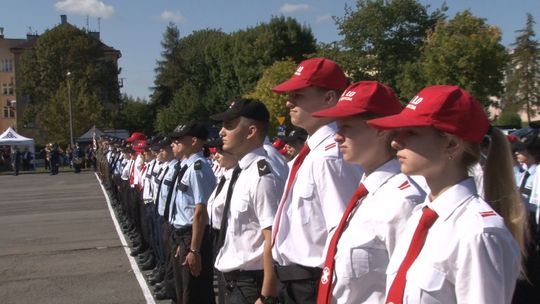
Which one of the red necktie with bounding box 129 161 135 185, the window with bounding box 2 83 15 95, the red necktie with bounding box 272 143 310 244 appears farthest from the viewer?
the window with bounding box 2 83 15 95

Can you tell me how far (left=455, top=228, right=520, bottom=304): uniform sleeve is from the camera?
2.10 metres

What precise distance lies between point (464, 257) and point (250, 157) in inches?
97.0

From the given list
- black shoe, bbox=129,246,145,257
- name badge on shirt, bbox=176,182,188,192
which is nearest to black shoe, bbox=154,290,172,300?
name badge on shirt, bbox=176,182,188,192

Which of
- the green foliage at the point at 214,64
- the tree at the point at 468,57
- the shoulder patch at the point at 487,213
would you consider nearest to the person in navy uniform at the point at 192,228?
the shoulder patch at the point at 487,213

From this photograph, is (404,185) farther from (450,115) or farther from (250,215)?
(250,215)

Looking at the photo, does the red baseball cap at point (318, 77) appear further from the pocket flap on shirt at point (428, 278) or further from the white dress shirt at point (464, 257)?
the pocket flap on shirt at point (428, 278)

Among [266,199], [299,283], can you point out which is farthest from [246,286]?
[299,283]

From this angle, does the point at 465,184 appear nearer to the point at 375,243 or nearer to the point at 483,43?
the point at 375,243

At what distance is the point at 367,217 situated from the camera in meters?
2.77

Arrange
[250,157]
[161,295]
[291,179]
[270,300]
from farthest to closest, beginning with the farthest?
[161,295], [250,157], [270,300], [291,179]

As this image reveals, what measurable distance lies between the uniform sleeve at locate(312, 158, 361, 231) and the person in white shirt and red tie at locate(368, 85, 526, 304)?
2.29 feet

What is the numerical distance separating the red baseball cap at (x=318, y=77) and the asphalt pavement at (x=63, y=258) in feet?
16.3

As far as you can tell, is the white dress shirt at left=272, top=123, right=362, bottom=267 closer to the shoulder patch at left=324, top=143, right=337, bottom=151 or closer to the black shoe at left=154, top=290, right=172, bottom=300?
the shoulder patch at left=324, top=143, right=337, bottom=151

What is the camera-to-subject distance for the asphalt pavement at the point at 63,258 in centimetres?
839
